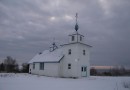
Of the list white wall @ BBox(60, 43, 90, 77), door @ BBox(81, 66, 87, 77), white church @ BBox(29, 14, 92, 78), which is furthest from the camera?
door @ BBox(81, 66, 87, 77)

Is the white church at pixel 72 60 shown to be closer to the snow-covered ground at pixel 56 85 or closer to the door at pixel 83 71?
the door at pixel 83 71

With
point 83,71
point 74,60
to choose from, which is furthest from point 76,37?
point 83,71

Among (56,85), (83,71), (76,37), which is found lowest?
(56,85)

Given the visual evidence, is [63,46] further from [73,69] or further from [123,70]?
[123,70]

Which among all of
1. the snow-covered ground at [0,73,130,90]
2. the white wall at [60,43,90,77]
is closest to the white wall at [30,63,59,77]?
the white wall at [60,43,90,77]

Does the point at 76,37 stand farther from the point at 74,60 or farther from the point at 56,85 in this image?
the point at 56,85

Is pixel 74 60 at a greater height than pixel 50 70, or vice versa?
pixel 74 60

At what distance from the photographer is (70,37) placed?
35.2 m

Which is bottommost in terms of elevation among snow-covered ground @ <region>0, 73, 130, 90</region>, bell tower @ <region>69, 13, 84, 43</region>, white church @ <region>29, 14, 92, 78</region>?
snow-covered ground @ <region>0, 73, 130, 90</region>

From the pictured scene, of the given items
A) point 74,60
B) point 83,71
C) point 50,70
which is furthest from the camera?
point 50,70

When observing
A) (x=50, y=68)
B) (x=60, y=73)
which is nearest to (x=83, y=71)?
(x=60, y=73)

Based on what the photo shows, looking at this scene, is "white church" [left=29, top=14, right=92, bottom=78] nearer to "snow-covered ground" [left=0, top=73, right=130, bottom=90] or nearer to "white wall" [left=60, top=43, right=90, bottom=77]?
"white wall" [left=60, top=43, right=90, bottom=77]

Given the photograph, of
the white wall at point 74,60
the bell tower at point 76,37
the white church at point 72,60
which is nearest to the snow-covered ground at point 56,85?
the white wall at point 74,60

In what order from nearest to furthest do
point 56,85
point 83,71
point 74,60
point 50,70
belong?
point 56,85 < point 74,60 < point 83,71 < point 50,70
